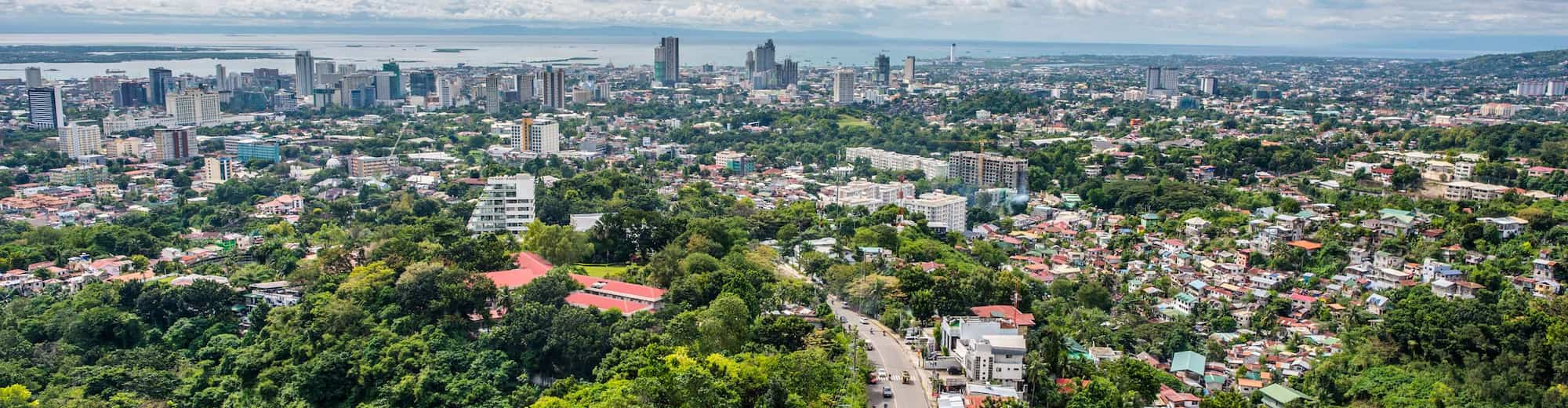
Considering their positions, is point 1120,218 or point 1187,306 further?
point 1120,218

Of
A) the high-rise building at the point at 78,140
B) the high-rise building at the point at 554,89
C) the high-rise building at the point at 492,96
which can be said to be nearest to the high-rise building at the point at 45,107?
the high-rise building at the point at 78,140

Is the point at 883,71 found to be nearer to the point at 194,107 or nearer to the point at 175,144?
the point at 194,107

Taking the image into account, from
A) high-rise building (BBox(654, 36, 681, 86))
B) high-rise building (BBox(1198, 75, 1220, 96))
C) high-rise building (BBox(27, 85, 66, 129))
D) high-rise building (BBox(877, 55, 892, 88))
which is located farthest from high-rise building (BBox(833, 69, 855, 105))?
high-rise building (BBox(27, 85, 66, 129))

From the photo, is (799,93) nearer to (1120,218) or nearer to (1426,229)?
(1120,218)

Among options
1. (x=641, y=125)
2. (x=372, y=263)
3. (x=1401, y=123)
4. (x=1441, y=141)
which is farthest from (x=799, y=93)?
(x=372, y=263)

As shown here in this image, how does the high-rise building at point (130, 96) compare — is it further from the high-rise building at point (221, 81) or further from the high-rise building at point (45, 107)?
the high-rise building at point (45, 107)
